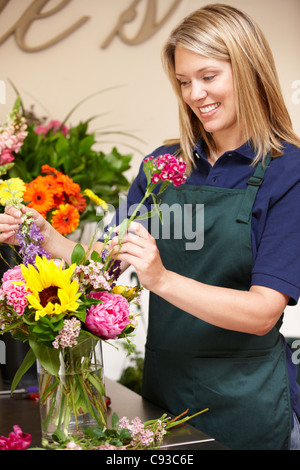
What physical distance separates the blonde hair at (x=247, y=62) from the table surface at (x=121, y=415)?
2.26ft

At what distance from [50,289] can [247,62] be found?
79cm

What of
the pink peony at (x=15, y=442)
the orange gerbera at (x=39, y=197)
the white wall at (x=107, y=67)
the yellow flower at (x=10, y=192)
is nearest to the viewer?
the pink peony at (x=15, y=442)

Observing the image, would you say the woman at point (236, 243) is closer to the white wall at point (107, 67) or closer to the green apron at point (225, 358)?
the green apron at point (225, 358)

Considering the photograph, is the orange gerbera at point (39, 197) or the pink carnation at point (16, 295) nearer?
the pink carnation at point (16, 295)

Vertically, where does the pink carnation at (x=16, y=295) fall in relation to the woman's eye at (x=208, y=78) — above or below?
below

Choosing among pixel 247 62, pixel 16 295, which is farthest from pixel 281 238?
pixel 16 295

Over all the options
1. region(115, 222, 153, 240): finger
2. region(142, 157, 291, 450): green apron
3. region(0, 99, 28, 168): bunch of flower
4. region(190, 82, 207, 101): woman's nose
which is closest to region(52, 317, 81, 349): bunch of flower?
region(115, 222, 153, 240): finger

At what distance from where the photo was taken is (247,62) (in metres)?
1.49

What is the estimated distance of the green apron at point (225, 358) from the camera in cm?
150

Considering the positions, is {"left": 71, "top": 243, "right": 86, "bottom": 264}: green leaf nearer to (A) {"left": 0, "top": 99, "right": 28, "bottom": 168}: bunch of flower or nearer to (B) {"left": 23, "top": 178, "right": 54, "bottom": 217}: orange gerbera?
(B) {"left": 23, "top": 178, "right": 54, "bottom": 217}: orange gerbera

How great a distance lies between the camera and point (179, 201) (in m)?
1.65

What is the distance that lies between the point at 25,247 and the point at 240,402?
27.4 inches

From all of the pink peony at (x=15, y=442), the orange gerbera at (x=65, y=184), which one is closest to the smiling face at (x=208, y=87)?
the orange gerbera at (x=65, y=184)
